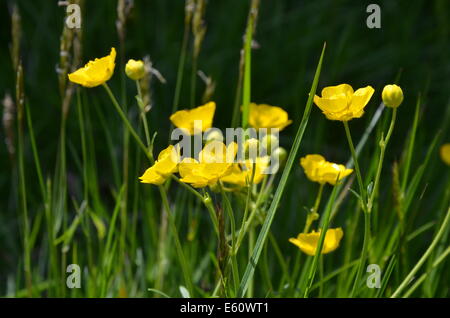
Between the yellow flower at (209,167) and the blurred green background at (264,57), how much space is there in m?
0.84

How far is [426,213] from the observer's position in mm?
1546

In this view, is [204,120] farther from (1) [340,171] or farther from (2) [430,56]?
(2) [430,56]

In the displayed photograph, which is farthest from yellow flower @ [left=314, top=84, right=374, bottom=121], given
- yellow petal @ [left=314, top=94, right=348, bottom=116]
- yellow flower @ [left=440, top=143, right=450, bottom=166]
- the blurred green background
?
the blurred green background

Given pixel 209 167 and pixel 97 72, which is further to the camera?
pixel 97 72

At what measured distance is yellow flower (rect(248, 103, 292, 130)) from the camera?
1095 mm

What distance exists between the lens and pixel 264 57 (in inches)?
74.3

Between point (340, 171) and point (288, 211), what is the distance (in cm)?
57

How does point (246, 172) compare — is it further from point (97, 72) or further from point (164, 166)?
point (97, 72)

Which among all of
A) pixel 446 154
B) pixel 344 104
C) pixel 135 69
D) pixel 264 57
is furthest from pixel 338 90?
pixel 264 57

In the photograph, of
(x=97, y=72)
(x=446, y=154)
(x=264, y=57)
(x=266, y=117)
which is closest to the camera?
(x=97, y=72)

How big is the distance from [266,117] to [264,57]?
81 cm

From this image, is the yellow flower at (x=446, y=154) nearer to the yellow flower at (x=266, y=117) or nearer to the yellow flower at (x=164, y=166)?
the yellow flower at (x=266, y=117)

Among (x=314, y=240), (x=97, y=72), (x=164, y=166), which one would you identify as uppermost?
(x=97, y=72)
